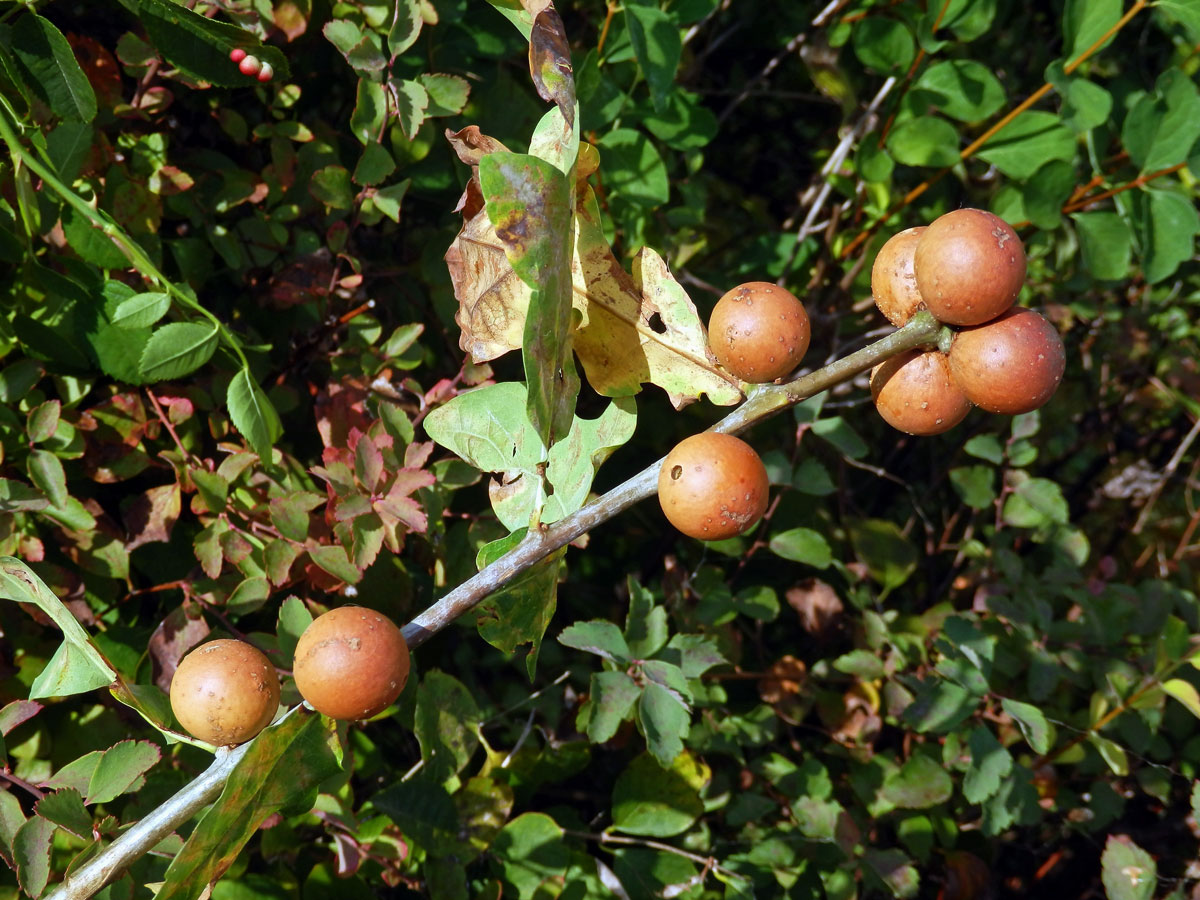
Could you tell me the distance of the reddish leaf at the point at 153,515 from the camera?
1.56 metres

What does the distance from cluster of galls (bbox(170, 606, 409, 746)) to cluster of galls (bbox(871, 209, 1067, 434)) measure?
561 millimetres

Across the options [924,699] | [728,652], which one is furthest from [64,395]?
[924,699]

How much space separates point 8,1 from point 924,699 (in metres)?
1.92

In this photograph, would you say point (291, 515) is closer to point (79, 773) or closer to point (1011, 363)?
point (79, 773)

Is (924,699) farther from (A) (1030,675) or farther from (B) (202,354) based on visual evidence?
(B) (202,354)

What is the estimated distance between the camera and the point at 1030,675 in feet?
6.89

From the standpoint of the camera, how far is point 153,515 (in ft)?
5.15

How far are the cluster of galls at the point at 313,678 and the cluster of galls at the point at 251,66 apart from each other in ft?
2.98

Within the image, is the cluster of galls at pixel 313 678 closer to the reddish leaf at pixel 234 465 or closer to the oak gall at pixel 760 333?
the oak gall at pixel 760 333

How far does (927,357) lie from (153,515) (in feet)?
3.98

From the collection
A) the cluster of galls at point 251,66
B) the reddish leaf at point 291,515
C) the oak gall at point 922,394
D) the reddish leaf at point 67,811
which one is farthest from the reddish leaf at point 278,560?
the oak gall at point 922,394

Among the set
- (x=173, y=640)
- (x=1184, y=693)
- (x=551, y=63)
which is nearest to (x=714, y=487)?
(x=551, y=63)

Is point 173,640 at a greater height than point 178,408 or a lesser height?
lesser

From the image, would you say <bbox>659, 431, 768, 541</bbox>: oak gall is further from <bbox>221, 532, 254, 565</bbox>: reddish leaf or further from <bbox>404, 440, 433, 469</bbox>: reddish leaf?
<bbox>221, 532, 254, 565</bbox>: reddish leaf
